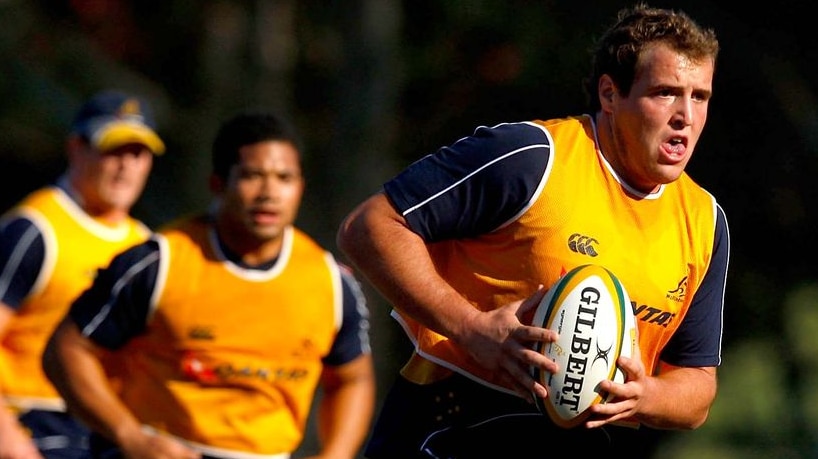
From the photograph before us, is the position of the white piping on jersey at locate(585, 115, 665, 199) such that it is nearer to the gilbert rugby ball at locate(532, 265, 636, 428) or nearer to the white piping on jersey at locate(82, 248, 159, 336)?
the gilbert rugby ball at locate(532, 265, 636, 428)

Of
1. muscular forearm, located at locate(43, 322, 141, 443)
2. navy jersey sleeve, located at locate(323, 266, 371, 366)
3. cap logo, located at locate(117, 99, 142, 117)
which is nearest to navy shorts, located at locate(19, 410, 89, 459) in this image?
muscular forearm, located at locate(43, 322, 141, 443)

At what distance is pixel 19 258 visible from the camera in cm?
761

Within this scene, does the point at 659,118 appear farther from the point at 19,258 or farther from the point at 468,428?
the point at 19,258

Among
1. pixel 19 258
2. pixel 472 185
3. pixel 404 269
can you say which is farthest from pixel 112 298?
pixel 472 185

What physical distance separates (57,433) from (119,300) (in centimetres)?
115

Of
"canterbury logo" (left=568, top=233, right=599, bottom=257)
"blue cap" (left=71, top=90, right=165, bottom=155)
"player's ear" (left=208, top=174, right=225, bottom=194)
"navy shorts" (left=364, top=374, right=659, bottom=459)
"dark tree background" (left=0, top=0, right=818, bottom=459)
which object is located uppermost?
"dark tree background" (left=0, top=0, right=818, bottom=459)

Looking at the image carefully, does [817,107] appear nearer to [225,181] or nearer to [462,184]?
[225,181]

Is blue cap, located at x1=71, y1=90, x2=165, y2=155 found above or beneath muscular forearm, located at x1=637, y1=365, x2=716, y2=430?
above

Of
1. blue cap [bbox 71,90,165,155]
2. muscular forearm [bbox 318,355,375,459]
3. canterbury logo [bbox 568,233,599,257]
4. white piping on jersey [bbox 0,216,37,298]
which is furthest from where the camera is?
blue cap [bbox 71,90,165,155]

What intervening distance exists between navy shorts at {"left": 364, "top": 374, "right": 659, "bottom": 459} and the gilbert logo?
449 millimetres

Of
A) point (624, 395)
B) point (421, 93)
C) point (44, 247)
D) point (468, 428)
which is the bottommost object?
point (468, 428)

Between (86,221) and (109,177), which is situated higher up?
(109,177)

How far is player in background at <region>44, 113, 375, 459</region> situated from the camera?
6898 millimetres

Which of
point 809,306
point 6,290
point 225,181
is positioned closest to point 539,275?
point 225,181
